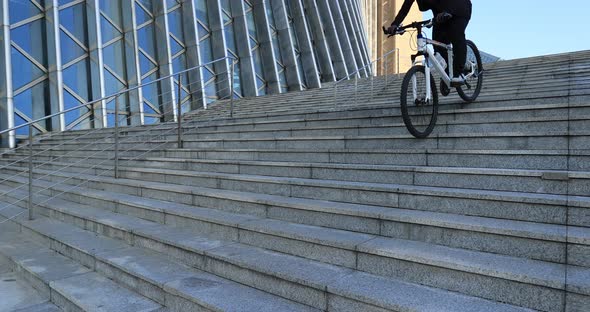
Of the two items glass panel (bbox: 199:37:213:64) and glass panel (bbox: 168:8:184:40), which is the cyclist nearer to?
glass panel (bbox: 168:8:184:40)

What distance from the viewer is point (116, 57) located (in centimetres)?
1360

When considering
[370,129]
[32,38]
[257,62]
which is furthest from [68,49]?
[370,129]

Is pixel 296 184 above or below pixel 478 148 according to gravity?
below

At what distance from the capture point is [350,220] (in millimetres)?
3271

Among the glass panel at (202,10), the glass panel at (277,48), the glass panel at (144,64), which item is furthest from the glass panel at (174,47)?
the glass panel at (277,48)

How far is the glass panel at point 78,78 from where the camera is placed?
12125mm

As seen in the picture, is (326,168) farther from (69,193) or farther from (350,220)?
(69,193)

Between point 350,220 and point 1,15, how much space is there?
11.5m

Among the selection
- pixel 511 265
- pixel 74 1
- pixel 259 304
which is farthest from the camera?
pixel 74 1

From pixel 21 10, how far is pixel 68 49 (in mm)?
1523

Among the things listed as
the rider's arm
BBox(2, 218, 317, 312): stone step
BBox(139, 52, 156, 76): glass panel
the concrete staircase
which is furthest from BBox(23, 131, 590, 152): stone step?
BBox(139, 52, 156, 76): glass panel

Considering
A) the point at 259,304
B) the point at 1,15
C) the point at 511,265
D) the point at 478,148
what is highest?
the point at 1,15

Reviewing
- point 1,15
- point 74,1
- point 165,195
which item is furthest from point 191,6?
point 165,195

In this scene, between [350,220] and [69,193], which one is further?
[69,193]
